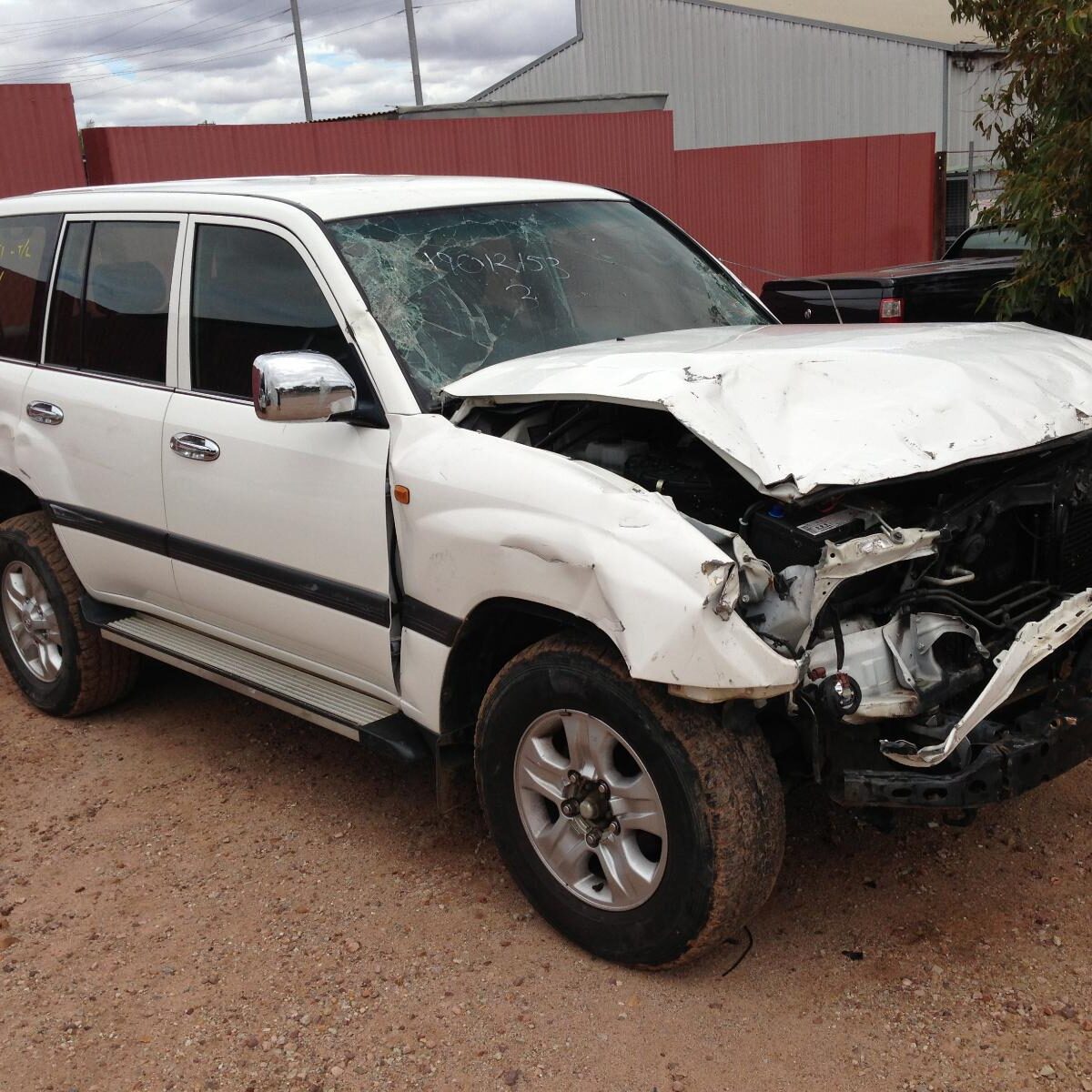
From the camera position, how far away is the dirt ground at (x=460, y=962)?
275 cm

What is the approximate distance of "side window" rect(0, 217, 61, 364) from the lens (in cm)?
455

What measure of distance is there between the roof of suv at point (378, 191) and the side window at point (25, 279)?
1.09 feet

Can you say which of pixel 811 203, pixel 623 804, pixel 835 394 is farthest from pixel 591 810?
pixel 811 203

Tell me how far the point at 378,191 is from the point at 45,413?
1.56 meters

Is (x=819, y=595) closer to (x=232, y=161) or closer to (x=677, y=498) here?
→ (x=677, y=498)

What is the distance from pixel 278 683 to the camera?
3.74 meters

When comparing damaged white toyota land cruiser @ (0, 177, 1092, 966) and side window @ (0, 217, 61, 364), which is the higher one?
side window @ (0, 217, 61, 364)

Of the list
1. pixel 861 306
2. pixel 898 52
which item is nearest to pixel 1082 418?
pixel 861 306

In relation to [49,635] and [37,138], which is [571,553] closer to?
[49,635]

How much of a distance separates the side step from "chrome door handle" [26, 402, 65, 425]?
76 centimetres

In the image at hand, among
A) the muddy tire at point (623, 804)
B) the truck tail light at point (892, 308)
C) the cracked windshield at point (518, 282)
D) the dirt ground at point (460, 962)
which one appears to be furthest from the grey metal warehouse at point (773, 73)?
the muddy tire at point (623, 804)

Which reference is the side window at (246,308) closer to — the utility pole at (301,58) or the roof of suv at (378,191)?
the roof of suv at (378,191)

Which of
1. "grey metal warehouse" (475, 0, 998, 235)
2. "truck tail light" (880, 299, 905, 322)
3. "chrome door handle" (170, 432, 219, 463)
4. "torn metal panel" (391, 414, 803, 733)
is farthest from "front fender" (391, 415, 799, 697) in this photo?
"grey metal warehouse" (475, 0, 998, 235)

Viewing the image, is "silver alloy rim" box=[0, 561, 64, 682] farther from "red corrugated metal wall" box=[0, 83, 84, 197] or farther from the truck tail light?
"red corrugated metal wall" box=[0, 83, 84, 197]
